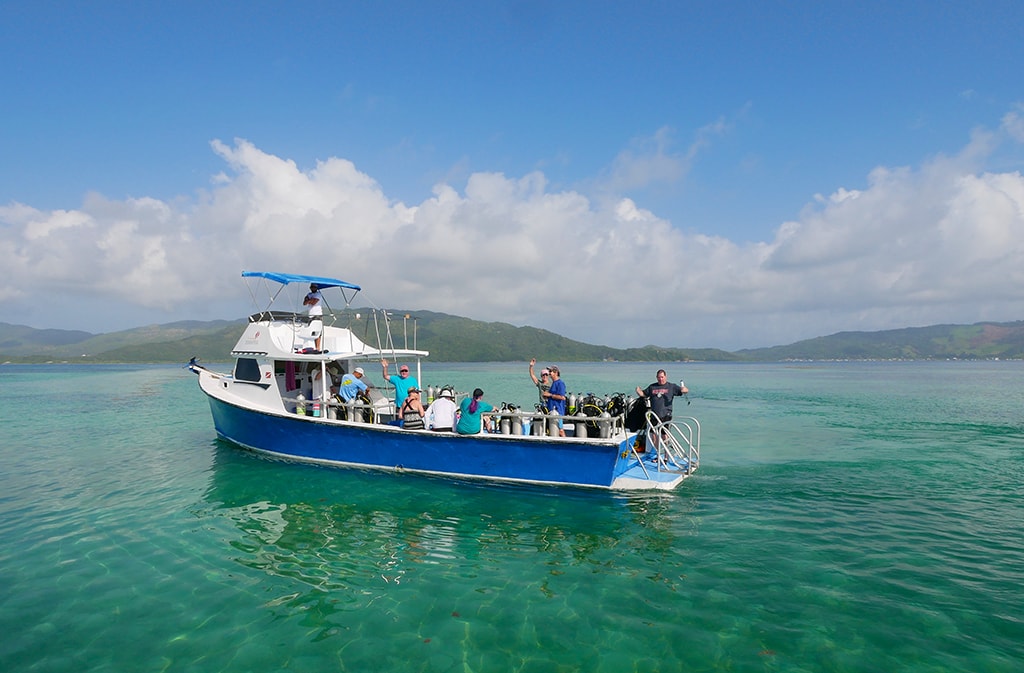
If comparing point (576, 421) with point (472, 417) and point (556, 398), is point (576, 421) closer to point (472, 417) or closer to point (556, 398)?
point (556, 398)

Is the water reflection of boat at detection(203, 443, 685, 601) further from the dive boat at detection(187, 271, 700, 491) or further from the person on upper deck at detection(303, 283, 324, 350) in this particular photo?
the person on upper deck at detection(303, 283, 324, 350)

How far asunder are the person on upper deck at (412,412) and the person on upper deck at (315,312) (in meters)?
4.33

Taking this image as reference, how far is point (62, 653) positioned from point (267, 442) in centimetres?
1042

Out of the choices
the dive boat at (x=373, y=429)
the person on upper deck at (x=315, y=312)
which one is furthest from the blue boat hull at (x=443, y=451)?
the person on upper deck at (x=315, y=312)

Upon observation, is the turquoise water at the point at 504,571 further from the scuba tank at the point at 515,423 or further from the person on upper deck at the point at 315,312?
the person on upper deck at the point at 315,312

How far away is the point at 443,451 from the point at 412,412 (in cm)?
132

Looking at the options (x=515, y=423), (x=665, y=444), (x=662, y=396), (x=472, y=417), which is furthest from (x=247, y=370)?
(x=665, y=444)

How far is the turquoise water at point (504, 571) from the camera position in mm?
5867

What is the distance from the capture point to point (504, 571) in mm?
8039

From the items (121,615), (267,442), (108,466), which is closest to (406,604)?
(121,615)

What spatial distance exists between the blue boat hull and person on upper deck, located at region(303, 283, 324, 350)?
2687 millimetres

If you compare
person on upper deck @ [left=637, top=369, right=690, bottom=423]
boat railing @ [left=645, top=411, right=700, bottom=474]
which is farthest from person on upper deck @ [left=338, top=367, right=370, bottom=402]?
boat railing @ [left=645, top=411, right=700, bottom=474]

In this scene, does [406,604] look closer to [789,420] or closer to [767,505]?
[767,505]

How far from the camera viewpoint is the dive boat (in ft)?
41.0
